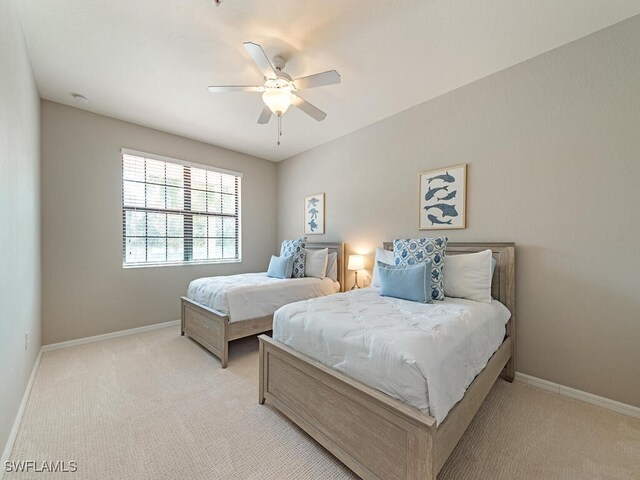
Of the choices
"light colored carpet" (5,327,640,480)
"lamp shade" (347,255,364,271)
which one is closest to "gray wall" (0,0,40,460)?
"light colored carpet" (5,327,640,480)

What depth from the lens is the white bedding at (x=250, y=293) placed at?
2764 mm

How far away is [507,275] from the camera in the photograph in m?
2.37

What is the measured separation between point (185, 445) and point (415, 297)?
1.87 meters

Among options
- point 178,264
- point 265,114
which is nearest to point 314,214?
point 265,114

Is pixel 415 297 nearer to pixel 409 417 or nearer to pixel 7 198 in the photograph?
pixel 409 417

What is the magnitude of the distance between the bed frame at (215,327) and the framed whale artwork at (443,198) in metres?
2.12

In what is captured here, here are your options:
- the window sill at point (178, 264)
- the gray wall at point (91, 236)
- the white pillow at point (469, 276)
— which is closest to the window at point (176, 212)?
the window sill at point (178, 264)

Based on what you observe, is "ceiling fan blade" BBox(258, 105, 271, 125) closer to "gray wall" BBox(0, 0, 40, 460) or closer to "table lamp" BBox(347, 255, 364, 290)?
"gray wall" BBox(0, 0, 40, 460)

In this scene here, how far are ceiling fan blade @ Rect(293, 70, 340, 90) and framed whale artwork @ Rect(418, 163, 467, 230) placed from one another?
1.56 metres

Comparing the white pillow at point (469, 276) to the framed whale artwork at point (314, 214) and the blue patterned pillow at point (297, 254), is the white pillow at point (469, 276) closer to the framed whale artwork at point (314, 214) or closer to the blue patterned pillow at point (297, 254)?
the blue patterned pillow at point (297, 254)

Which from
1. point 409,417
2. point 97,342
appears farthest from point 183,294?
point 409,417

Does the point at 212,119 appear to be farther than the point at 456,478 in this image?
Yes

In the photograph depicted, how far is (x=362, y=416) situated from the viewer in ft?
4.43

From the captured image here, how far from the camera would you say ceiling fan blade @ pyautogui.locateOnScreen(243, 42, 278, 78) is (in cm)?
170
